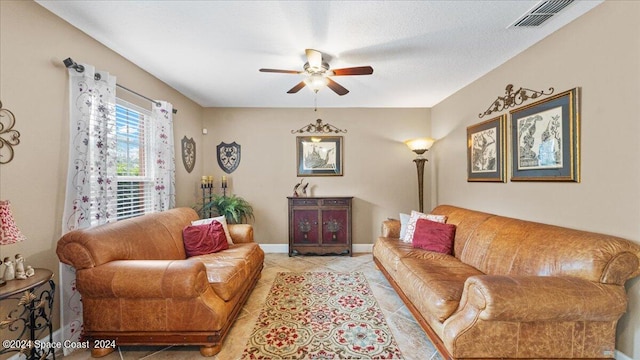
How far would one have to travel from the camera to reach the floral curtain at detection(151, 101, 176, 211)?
3.07 metres

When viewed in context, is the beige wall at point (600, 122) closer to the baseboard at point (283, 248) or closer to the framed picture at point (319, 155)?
the baseboard at point (283, 248)

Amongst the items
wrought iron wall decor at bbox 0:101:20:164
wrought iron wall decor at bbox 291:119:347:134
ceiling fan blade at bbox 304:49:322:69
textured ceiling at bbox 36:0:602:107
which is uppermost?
textured ceiling at bbox 36:0:602:107

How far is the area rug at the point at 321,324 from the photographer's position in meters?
1.95

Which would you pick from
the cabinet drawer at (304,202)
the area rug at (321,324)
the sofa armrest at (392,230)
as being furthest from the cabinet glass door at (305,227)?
the sofa armrest at (392,230)

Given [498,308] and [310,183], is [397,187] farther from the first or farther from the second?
[498,308]

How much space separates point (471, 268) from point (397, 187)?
89.7 inches

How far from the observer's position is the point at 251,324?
2.32 metres

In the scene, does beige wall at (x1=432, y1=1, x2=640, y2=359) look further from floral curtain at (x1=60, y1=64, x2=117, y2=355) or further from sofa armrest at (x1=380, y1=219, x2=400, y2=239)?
floral curtain at (x1=60, y1=64, x2=117, y2=355)

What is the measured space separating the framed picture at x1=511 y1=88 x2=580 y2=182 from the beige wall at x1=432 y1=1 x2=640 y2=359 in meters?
0.07

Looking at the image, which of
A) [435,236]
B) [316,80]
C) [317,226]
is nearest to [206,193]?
[317,226]

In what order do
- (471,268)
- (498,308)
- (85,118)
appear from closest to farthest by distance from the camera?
(498,308)
(85,118)
(471,268)

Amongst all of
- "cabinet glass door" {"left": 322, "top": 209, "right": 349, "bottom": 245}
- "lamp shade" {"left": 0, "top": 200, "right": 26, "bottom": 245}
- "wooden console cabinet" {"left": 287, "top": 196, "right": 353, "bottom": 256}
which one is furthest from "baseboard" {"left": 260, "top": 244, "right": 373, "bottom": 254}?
"lamp shade" {"left": 0, "top": 200, "right": 26, "bottom": 245}

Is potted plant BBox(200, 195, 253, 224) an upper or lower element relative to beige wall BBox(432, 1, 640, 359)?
lower

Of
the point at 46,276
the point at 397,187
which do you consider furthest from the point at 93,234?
the point at 397,187
